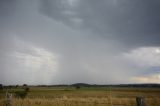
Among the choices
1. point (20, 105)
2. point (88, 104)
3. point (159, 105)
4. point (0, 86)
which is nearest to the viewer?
point (20, 105)

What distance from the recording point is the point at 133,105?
27125 millimetres

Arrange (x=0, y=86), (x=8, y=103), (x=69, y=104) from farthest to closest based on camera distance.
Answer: (x=0, y=86) → (x=69, y=104) → (x=8, y=103)

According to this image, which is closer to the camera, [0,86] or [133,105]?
[133,105]

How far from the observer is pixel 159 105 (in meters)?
25.8

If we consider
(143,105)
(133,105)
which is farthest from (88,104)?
(143,105)

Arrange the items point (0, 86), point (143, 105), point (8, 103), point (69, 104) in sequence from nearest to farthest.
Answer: point (143, 105) → point (8, 103) → point (69, 104) → point (0, 86)

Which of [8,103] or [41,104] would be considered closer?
[8,103]

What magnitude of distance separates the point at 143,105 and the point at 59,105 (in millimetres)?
11656

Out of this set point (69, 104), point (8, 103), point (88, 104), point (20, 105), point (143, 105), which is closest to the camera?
point (143, 105)

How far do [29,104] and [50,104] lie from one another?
1801mm

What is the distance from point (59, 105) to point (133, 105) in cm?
941

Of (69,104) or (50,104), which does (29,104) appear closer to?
(50,104)

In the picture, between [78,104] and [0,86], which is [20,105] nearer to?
[78,104]

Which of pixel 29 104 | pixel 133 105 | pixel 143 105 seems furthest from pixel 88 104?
pixel 143 105
